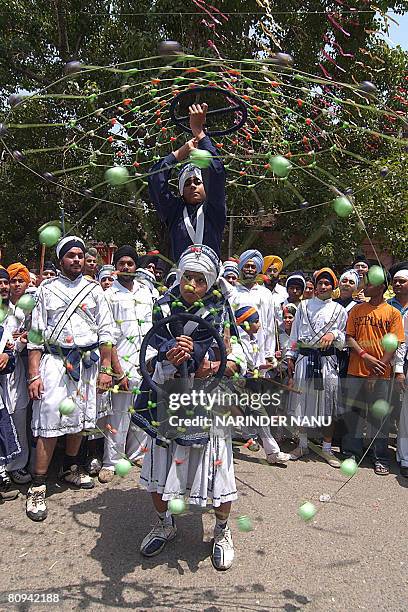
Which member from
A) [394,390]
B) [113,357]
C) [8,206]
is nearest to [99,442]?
[113,357]

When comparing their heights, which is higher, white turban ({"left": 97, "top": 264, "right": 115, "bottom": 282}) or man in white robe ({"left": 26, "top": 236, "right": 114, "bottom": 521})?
white turban ({"left": 97, "top": 264, "right": 115, "bottom": 282})

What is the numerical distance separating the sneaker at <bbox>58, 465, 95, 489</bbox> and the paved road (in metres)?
0.08

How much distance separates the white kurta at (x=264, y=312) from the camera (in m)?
4.92

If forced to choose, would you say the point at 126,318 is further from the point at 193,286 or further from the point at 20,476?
the point at 193,286

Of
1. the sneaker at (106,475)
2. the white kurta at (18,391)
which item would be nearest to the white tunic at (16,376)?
the white kurta at (18,391)

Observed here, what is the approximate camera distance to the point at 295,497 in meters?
3.96

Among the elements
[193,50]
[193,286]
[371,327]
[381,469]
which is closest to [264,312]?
[371,327]

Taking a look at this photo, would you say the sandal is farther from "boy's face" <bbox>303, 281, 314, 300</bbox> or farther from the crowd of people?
"boy's face" <bbox>303, 281, 314, 300</bbox>

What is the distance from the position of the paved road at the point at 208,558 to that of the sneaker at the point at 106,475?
80mm

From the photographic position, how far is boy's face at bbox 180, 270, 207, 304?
107 inches

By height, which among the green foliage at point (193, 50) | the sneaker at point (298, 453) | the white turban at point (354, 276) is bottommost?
the sneaker at point (298, 453)

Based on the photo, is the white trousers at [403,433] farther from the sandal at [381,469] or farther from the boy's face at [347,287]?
the boy's face at [347,287]

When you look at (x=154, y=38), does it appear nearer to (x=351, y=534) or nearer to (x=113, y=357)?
(x=113, y=357)

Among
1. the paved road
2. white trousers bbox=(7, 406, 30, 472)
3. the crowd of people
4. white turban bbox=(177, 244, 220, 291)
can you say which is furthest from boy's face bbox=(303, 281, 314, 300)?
white trousers bbox=(7, 406, 30, 472)
